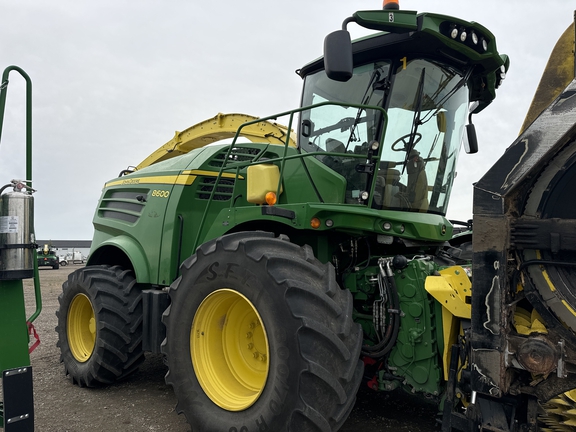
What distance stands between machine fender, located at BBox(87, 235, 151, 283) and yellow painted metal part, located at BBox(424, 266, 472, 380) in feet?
10.2

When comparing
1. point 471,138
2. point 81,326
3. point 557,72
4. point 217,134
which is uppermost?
point 217,134

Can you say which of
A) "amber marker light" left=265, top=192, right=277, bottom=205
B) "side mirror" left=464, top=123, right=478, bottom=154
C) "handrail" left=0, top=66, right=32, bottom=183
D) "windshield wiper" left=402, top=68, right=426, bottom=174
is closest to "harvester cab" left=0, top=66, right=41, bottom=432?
"handrail" left=0, top=66, right=32, bottom=183

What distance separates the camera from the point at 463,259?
14.1 ft

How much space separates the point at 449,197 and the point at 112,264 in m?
4.11

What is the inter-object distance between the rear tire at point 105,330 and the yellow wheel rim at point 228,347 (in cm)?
169

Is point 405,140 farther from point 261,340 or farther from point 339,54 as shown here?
point 261,340

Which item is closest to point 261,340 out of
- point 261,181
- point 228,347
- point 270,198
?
point 228,347

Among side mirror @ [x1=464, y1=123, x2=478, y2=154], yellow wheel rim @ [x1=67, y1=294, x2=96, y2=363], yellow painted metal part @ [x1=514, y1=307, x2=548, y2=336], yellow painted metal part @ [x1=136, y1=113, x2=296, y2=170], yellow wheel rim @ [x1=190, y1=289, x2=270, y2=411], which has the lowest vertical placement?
yellow wheel rim @ [x1=67, y1=294, x2=96, y2=363]

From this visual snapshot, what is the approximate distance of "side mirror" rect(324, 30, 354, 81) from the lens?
3.03m

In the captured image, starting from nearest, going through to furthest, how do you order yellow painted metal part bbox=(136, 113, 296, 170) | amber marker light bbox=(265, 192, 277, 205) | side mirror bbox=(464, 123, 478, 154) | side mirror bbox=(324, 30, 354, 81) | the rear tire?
1. side mirror bbox=(324, 30, 354, 81)
2. amber marker light bbox=(265, 192, 277, 205)
3. side mirror bbox=(464, 123, 478, 154)
4. the rear tire
5. yellow painted metal part bbox=(136, 113, 296, 170)

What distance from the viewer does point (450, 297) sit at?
2936mm

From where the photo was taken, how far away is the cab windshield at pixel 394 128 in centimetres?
371

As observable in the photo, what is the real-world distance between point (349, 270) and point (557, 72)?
1960 mm

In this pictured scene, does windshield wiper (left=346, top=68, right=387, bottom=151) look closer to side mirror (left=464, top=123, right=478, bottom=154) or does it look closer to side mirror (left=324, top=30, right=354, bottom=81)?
side mirror (left=324, top=30, right=354, bottom=81)
